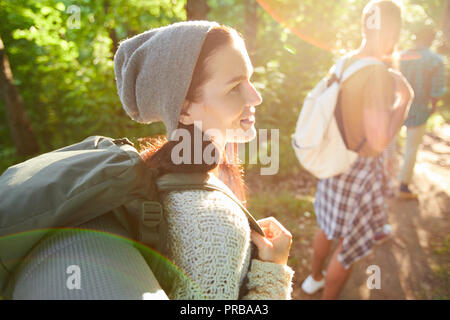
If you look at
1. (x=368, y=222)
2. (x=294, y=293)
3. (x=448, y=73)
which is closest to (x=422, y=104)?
(x=368, y=222)

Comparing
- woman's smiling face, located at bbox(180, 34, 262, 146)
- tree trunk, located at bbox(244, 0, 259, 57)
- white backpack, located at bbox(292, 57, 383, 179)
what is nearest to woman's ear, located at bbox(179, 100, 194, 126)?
woman's smiling face, located at bbox(180, 34, 262, 146)

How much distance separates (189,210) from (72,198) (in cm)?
40

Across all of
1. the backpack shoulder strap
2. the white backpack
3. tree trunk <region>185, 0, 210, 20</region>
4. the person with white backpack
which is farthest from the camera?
tree trunk <region>185, 0, 210, 20</region>

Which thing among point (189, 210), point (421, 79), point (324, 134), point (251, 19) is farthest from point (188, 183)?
point (251, 19)

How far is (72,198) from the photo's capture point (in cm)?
92

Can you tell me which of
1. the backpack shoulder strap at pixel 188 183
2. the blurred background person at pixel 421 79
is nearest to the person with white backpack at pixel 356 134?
the backpack shoulder strap at pixel 188 183

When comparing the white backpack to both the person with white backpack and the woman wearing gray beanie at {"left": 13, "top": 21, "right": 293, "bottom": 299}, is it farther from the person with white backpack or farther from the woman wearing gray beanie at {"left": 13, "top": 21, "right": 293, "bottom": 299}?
the woman wearing gray beanie at {"left": 13, "top": 21, "right": 293, "bottom": 299}

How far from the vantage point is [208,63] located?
1.40 meters

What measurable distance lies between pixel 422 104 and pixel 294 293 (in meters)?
3.93

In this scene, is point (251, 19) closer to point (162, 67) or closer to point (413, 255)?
point (413, 255)

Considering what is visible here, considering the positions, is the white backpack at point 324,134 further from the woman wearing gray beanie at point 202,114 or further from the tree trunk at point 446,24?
the woman wearing gray beanie at point 202,114

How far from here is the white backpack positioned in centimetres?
272
